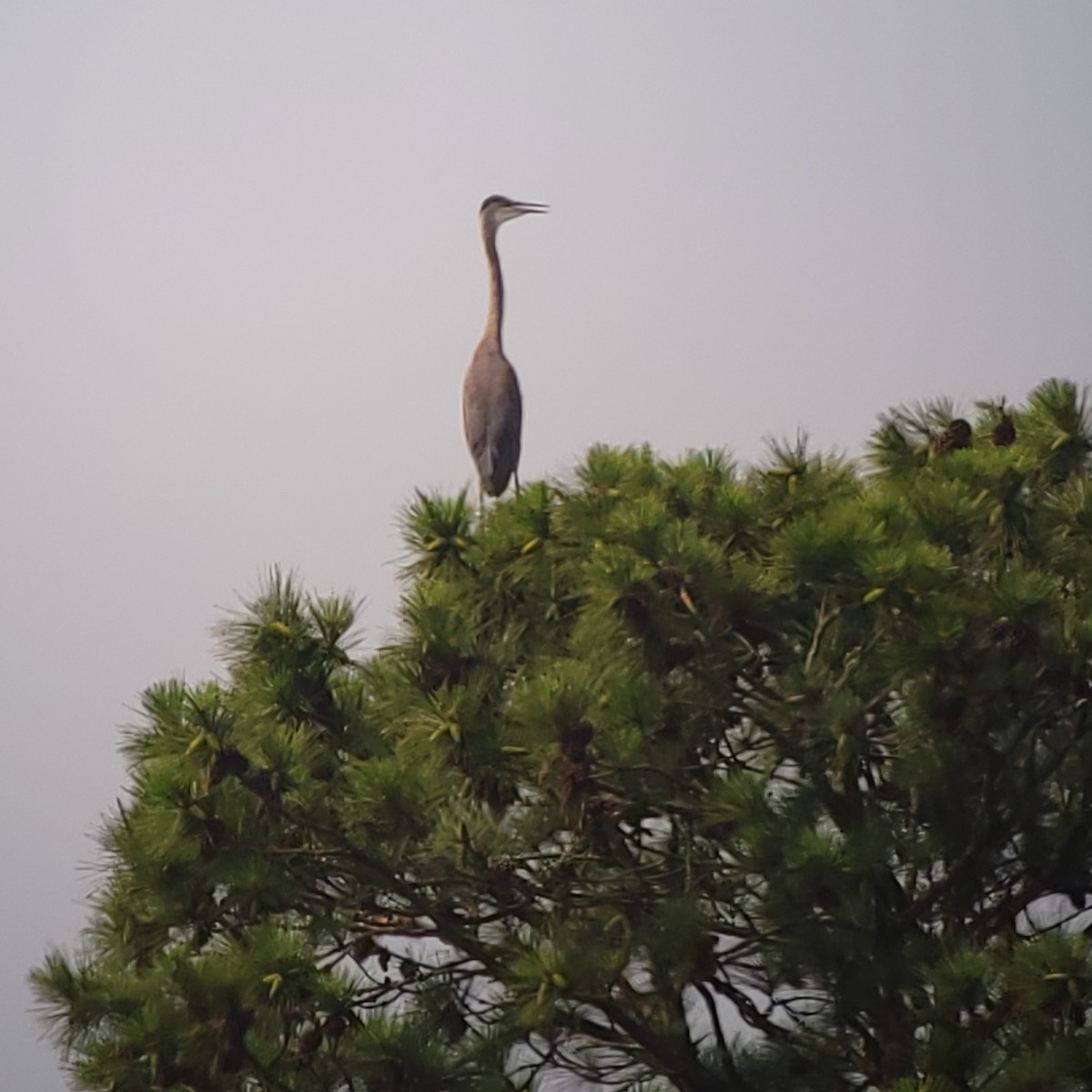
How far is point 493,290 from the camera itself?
7137 mm

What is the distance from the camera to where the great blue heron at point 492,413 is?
6277mm

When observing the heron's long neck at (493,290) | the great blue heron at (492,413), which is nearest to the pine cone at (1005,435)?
the great blue heron at (492,413)

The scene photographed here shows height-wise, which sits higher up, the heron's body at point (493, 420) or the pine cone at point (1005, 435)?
the heron's body at point (493, 420)

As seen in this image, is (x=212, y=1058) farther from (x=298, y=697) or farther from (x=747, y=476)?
(x=747, y=476)

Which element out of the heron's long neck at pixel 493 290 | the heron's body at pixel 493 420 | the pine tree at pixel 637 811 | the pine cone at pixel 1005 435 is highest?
the heron's long neck at pixel 493 290

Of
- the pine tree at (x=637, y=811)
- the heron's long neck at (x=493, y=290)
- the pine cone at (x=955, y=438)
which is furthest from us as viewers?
the heron's long neck at (x=493, y=290)

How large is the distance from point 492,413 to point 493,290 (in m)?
0.91

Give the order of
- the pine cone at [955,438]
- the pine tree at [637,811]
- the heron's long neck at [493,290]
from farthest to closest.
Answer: the heron's long neck at [493,290], the pine cone at [955,438], the pine tree at [637,811]

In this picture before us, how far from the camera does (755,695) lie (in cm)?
345

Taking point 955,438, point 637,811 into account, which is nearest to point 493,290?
point 955,438

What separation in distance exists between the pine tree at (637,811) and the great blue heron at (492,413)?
2.62 metres

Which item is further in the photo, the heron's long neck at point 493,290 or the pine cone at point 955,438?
the heron's long neck at point 493,290

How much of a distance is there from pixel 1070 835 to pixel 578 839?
3.01 feet

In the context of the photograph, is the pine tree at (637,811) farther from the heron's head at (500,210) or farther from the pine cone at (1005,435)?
the heron's head at (500,210)
